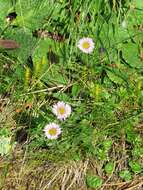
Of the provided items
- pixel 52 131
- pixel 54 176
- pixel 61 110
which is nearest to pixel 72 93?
pixel 61 110

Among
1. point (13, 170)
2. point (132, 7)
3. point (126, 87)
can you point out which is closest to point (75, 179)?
point (13, 170)

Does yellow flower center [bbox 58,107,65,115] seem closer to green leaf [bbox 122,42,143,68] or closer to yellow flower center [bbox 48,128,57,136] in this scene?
yellow flower center [bbox 48,128,57,136]

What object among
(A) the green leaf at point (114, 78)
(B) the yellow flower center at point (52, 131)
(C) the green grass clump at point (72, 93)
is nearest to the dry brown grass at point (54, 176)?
(C) the green grass clump at point (72, 93)

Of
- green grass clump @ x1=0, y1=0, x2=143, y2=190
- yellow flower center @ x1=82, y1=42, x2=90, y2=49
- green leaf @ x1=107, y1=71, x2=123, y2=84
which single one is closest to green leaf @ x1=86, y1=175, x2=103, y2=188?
green grass clump @ x1=0, y1=0, x2=143, y2=190

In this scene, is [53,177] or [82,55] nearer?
[53,177]

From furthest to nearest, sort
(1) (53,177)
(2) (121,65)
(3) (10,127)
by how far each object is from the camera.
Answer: (2) (121,65), (3) (10,127), (1) (53,177)

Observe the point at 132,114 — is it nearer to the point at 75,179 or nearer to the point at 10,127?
the point at 75,179
